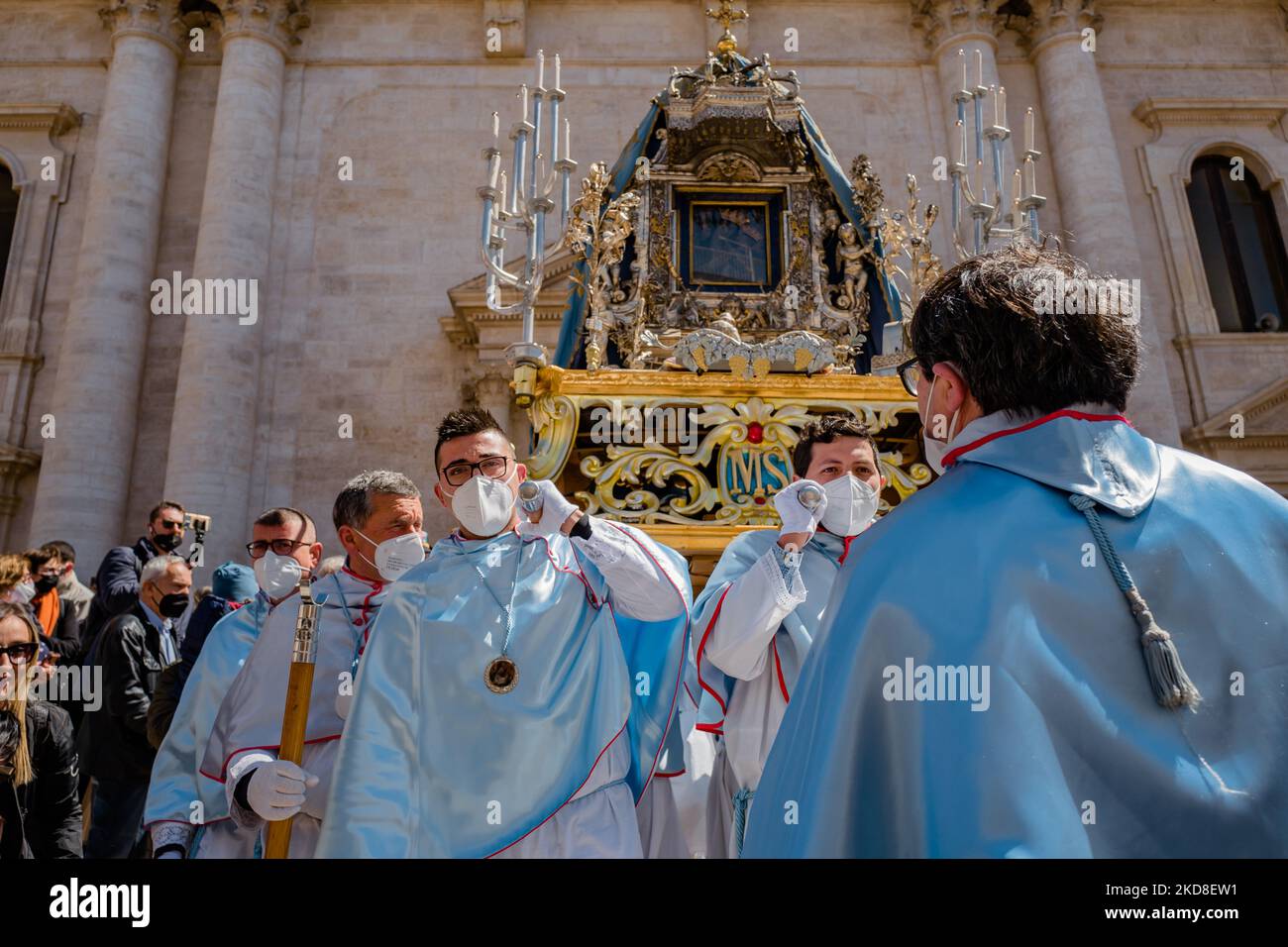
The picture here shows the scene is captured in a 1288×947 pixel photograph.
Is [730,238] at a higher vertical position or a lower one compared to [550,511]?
higher

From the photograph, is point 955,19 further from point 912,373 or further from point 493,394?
point 912,373

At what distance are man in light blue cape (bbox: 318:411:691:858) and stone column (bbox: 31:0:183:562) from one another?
1014cm

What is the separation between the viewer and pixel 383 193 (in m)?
13.2

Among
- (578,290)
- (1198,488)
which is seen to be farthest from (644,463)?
(1198,488)

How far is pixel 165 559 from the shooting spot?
5.13m

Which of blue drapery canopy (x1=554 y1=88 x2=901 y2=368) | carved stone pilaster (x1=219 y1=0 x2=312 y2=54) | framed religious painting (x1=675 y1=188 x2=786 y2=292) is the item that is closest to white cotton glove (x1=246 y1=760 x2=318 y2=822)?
blue drapery canopy (x1=554 y1=88 x2=901 y2=368)

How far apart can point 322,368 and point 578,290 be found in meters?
7.49

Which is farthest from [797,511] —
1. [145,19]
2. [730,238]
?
[145,19]

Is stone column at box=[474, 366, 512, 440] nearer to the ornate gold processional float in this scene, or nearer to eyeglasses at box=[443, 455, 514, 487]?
the ornate gold processional float

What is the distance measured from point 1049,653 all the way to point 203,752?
109 inches

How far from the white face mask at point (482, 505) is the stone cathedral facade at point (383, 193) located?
8919 millimetres

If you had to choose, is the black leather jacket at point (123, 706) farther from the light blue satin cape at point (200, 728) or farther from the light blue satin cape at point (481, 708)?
the light blue satin cape at point (481, 708)

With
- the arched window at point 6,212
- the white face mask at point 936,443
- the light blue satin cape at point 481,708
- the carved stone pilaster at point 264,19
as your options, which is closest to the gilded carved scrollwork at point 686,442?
the light blue satin cape at point 481,708

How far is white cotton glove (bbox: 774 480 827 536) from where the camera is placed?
2.80 meters
